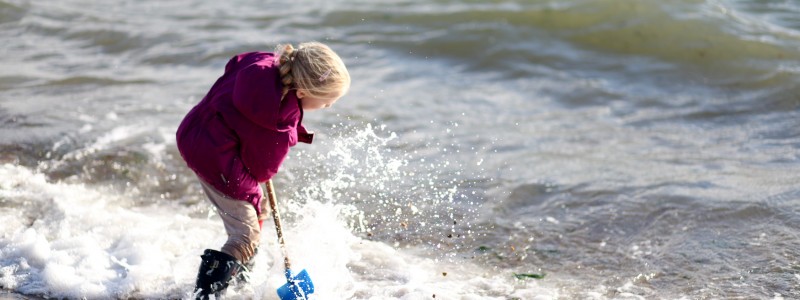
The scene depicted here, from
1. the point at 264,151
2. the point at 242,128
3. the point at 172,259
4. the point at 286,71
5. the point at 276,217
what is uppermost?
the point at 286,71

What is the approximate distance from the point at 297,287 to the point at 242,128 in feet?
2.62

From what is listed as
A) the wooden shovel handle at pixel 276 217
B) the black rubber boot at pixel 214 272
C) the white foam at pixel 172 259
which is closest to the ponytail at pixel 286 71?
the wooden shovel handle at pixel 276 217

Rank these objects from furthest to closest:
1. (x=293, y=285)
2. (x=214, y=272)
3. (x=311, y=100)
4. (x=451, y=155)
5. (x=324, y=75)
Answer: (x=451, y=155) < (x=293, y=285) < (x=214, y=272) < (x=311, y=100) < (x=324, y=75)

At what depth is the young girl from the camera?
133 inches

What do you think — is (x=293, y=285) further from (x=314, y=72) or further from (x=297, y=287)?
(x=314, y=72)

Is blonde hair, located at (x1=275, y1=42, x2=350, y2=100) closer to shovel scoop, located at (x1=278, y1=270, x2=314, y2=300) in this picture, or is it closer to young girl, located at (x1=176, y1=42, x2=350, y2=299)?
young girl, located at (x1=176, y1=42, x2=350, y2=299)

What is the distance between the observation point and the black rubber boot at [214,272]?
3.72 metres

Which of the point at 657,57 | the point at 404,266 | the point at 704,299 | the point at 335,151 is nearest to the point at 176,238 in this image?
the point at 404,266

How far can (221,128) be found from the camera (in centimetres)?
349

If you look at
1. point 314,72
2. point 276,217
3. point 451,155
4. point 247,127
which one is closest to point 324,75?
point 314,72

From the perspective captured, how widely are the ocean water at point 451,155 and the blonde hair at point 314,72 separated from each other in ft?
3.57

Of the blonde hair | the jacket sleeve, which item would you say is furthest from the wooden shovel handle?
the blonde hair

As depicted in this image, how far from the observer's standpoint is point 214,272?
3734 mm

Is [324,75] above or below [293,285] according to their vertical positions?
above
